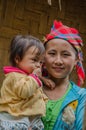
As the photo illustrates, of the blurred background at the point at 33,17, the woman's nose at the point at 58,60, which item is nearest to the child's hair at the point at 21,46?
the woman's nose at the point at 58,60

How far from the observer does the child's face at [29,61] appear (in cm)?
279

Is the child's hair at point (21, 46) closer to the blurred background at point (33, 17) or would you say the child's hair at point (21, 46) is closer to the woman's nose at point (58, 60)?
the woman's nose at point (58, 60)

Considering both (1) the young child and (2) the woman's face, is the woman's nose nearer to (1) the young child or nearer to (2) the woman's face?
(2) the woman's face

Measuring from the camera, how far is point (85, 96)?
299 cm

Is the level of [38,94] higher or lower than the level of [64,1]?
lower

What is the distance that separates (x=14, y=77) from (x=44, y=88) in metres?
0.46

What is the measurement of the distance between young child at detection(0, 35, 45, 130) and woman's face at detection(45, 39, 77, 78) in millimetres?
197

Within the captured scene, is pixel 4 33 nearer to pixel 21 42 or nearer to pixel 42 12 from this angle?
pixel 42 12

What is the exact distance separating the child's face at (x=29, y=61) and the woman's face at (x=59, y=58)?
0.75 ft

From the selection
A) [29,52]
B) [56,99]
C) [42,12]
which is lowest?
[56,99]

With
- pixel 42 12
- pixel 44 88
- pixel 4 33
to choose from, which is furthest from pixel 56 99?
pixel 42 12

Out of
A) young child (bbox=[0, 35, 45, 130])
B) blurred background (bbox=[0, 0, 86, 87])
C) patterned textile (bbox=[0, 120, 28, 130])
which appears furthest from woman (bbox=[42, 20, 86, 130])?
blurred background (bbox=[0, 0, 86, 87])

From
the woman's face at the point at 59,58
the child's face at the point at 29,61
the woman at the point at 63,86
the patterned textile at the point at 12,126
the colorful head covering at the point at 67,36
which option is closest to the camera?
the patterned textile at the point at 12,126

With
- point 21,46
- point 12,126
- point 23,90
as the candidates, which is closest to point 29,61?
point 21,46
